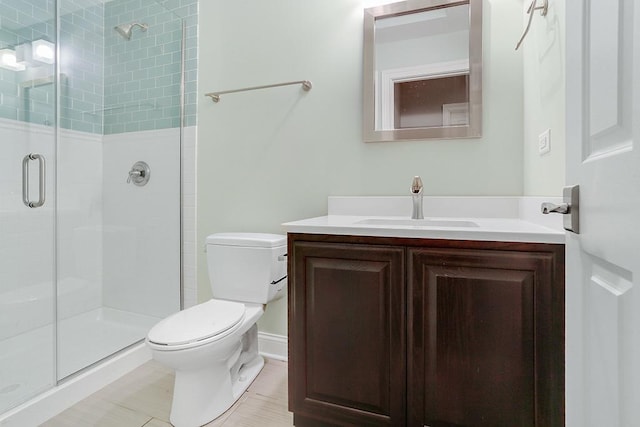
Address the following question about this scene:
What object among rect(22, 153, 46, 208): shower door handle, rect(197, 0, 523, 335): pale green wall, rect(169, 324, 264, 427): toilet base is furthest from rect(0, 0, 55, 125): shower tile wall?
rect(169, 324, 264, 427): toilet base

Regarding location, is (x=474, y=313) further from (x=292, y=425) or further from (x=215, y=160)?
(x=215, y=160)

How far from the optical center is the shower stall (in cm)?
184

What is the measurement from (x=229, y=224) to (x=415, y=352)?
4.57 feet

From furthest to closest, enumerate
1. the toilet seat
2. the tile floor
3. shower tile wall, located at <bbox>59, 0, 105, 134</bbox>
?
shower tile wall, located at <bbox>59, 0, 105, 134</bbox> → the tile floor → the toilet seat

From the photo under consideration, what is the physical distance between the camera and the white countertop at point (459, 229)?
0.99 meters

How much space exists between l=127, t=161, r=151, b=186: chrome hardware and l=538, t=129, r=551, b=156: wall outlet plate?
229 centimetres

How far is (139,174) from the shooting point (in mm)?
2287

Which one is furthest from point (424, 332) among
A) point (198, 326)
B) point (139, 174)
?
point (139, 174)

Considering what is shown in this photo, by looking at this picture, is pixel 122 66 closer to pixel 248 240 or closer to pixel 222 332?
pixel 248 240

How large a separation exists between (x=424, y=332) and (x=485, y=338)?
19 cm

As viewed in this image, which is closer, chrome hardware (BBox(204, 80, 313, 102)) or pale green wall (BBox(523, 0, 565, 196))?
pale green wall (BBox(523, 0, 565, 196))

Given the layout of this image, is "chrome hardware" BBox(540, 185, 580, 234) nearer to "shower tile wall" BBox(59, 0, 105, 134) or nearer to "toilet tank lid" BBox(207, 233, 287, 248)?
"toilet tank lid" BBox(207, 233, 287, 248)

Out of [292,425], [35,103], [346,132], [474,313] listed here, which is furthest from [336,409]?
[35,103]

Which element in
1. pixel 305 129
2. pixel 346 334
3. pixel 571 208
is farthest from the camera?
pixel 305 129
